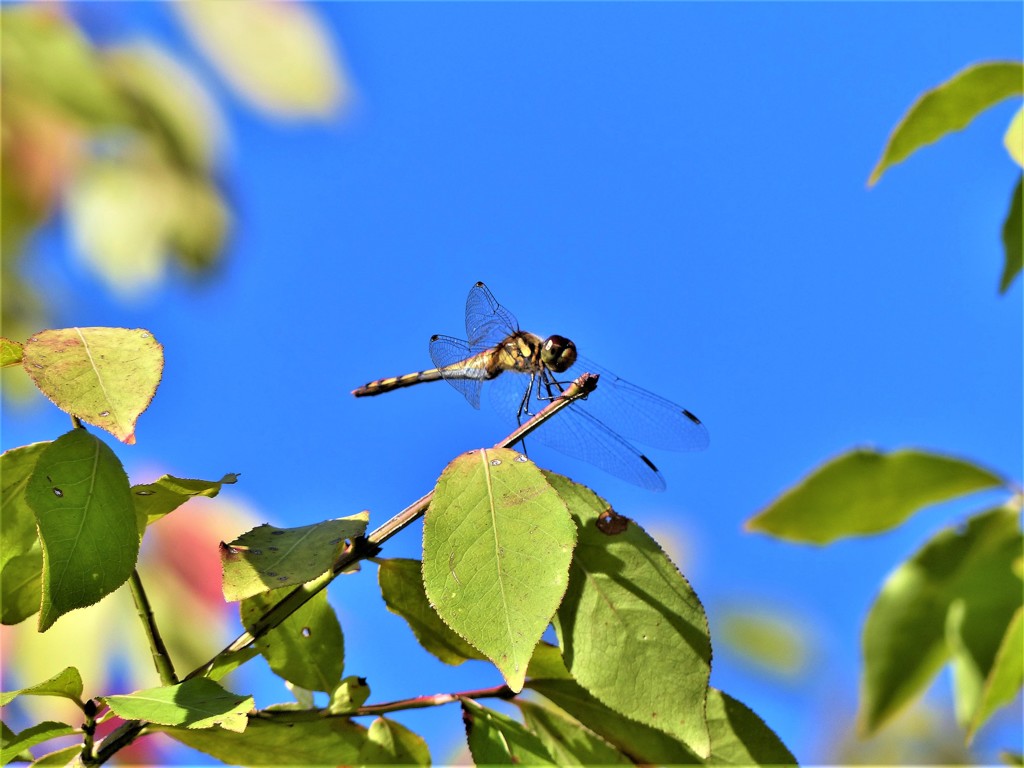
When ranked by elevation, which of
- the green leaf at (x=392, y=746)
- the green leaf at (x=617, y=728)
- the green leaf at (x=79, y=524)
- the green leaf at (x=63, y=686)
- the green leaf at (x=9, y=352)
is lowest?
the green leaf at (x=617, y=728)

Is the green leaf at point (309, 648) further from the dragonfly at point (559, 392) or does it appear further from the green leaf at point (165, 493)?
the dragonfly at point (559, 392)

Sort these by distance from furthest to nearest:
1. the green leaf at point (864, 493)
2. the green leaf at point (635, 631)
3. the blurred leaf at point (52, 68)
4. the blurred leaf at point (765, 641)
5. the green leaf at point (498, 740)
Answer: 1. the blurred leaf at point (765, 641)
2. the blurred leaf at point (52, 68)
3. the green leaf at point (864, 493)
4. the green leaf at point (498, 740)
5. the green leaf at point (635, 631)

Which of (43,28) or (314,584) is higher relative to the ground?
(43,28)

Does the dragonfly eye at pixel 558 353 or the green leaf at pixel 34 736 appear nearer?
the green leaf at pixel 34 736

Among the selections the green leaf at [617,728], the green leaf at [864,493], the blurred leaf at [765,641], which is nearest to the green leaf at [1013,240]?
the green leaf at [864,493]

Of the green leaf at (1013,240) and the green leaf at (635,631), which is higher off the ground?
the green leaf at (1013,240)

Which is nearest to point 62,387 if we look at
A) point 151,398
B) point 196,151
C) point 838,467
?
point 151,398

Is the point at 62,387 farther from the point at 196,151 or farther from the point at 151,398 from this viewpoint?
the point at 196,151
